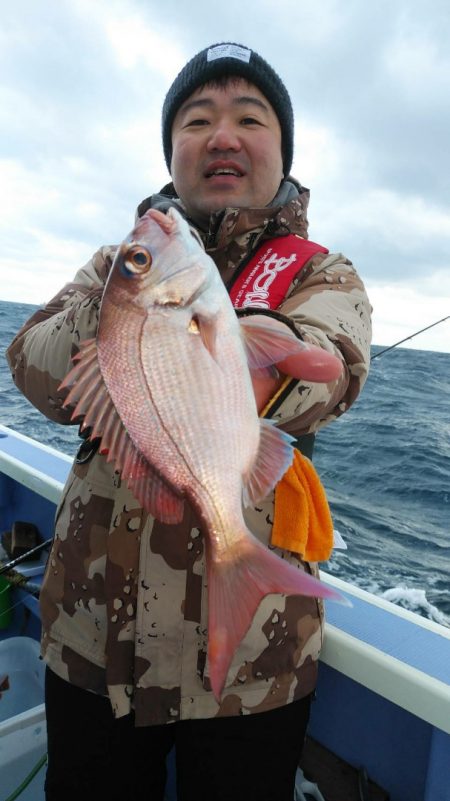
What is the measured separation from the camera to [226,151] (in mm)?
2018

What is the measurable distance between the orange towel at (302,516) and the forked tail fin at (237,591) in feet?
1.46

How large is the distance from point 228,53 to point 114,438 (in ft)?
5.78

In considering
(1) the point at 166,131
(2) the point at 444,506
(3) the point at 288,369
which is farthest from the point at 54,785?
(2) the point at 444,506

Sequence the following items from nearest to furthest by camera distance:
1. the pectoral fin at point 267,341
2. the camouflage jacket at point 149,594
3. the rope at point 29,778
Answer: the pectoral fin at point 267,341 < the camouflage jacket at point 149,594 < the rope at point 29,778

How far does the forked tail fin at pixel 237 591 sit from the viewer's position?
1162 mm

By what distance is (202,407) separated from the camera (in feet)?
3.93

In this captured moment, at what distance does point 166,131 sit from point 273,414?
1732 millimetres

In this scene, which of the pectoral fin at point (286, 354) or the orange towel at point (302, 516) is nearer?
the pectoral fin at point (286, 354)

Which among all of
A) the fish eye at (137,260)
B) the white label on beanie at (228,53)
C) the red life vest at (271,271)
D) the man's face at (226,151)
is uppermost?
the white label on beanie at (228,53)

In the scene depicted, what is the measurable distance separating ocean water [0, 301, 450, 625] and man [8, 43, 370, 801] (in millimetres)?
4095

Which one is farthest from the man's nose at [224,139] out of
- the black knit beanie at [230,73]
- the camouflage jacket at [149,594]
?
the camouflage jacket at [149,594]

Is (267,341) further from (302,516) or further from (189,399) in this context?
(302,516)

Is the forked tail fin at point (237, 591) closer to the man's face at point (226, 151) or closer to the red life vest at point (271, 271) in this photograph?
the red life vest at point (271, 271)

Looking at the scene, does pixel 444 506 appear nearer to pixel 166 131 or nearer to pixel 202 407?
pixel 166 131
